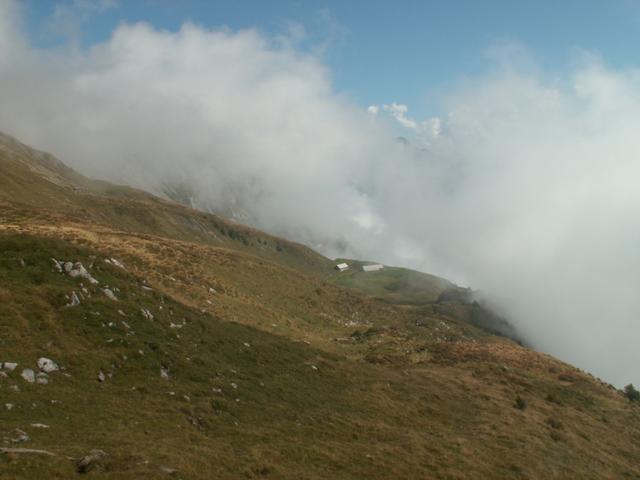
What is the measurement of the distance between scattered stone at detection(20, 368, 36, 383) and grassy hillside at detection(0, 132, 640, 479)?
1.03 feet

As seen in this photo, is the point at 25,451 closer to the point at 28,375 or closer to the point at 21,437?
the point at 21,437

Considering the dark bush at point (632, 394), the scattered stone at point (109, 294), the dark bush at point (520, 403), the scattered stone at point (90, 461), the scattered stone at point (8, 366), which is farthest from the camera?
the dark bush at point (632, 394)

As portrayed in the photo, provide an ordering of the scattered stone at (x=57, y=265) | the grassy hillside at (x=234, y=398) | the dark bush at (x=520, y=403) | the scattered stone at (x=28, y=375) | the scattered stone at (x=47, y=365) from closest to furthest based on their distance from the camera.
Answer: the grassy hillside at (x=234, y=398)
the scattered stone at (x=28, y=375)
the scattered stone at (x=47, y=365)
the scattered stone at (x=57, y=265)
the dark bush at (x=520, y=403)

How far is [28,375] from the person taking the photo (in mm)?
23969

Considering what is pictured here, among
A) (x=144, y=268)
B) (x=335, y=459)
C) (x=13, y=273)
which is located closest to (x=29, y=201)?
(x=144, y=268)

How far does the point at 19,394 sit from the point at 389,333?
189 ft

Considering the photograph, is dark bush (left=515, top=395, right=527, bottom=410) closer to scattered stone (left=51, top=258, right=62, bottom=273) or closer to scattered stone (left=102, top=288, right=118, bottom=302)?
scattered stone (left=102, top=288, right=118, bottom=302)

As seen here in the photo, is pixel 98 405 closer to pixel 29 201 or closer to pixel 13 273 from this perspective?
pixel 13 273

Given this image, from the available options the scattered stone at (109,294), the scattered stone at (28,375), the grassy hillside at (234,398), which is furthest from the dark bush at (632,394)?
the scattered stone at (28,375)

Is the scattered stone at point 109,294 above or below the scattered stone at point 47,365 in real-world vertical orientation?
above

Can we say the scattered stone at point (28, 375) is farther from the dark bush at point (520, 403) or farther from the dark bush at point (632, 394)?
the dark bush at point (632, 394)

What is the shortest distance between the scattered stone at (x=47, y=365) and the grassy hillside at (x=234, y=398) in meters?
0.32

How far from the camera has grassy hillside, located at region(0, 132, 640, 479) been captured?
71.8ft

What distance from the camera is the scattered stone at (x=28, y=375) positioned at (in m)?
23.7
